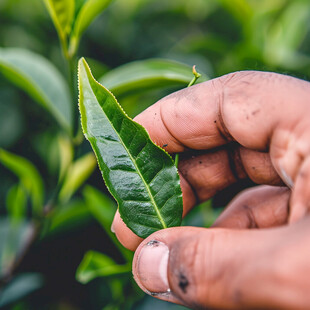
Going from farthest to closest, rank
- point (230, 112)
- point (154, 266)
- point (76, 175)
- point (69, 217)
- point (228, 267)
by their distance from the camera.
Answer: point (69, 217)
point (76, 175)
point (230, 112)
point (154, 266)
point (228, 267)

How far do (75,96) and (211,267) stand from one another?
0.62 meters

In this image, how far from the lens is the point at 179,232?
2.34 ft

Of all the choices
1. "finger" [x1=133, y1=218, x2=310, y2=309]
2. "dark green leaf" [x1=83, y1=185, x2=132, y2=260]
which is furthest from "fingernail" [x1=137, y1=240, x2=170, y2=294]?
"dark green leaf" [x1=83, y1=185, x2=132, y2=260]

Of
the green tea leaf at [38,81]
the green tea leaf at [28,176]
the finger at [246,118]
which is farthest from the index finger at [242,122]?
the green tea leaf at [28,176]

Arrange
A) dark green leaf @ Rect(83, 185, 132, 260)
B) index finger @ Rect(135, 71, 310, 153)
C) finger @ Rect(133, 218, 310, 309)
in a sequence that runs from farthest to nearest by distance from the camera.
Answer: dark green leaf @ Rect(83, 185, 132, 260) → index finger @ Rect(135, 71, 310, 153) → finger @ Rect(133, 218, 310, 309)

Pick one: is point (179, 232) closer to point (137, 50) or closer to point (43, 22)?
point (137, 50)

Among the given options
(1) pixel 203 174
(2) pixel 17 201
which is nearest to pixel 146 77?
(1) pixel 203 174

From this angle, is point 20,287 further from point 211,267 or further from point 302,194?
point 302,194

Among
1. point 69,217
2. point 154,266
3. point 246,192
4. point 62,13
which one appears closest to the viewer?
point 154,266

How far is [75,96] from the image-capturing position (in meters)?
1.02

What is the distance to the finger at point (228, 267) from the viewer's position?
0.53 m

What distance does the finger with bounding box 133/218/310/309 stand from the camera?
0.53 meters

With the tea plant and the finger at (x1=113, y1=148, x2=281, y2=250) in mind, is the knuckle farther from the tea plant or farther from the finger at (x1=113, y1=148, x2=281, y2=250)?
the finger at (x1=113, y1=148, x2=281, y2=250)

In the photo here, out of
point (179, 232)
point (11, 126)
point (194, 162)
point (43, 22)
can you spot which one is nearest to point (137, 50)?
point (43, 22)
